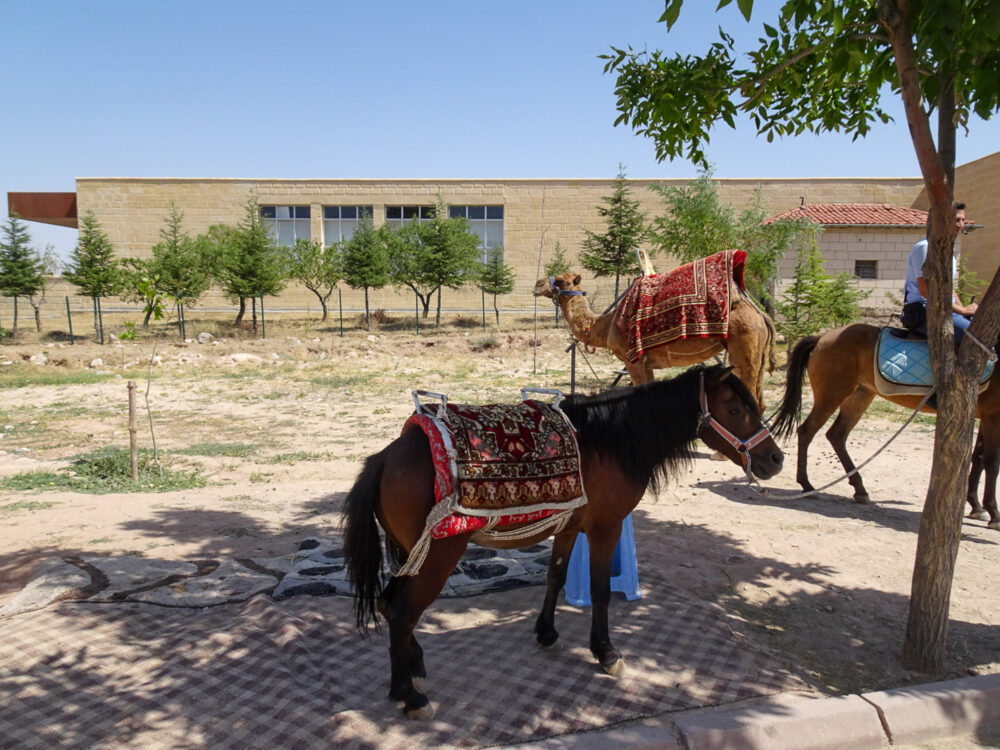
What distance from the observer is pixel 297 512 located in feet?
20.7

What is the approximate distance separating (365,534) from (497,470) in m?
0.72

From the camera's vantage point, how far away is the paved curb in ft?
9.37

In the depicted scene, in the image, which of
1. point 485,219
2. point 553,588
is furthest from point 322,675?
point 485,219

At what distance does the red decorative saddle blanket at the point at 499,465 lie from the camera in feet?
9.71

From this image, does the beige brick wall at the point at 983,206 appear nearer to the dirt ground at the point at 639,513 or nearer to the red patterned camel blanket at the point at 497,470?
the dirt ground at the point at 639,513

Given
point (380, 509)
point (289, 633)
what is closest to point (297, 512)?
point (289, 633)

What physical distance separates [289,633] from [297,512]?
2838 mm

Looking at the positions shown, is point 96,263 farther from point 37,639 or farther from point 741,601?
point 741,601

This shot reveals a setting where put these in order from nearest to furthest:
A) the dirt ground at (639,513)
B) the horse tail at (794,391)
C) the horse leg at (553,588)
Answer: the horse leg at (553,588) → the dirt ground at (639,513) → the horse tail at (794,391)

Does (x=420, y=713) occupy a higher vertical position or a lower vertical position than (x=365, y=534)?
lower

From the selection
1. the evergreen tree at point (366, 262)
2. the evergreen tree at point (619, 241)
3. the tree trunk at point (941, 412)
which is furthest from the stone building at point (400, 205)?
the tree trunk at point (941, 412)

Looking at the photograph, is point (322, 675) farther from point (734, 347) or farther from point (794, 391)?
point (734, 347)

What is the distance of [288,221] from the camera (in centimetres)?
3531

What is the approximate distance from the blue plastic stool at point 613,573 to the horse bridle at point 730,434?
982 millimetres
